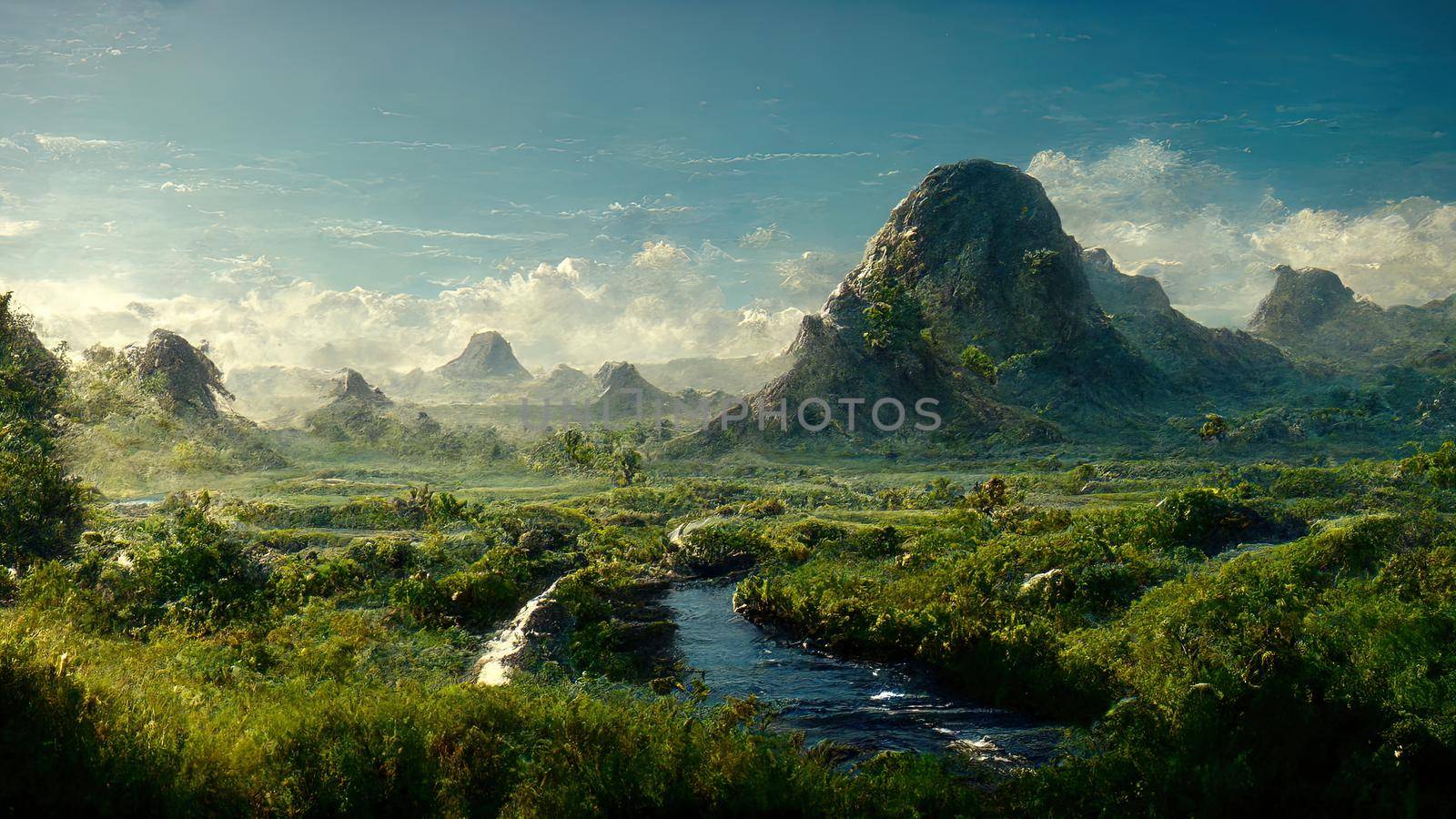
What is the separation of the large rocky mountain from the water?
72.6 m

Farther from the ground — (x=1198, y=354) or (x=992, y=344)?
(x=992, y=344)

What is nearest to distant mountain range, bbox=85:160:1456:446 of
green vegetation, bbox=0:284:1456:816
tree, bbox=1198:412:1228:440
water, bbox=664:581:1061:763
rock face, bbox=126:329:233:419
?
rock face, bbox=126:329:233:419

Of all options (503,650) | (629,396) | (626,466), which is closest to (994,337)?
(626,466)

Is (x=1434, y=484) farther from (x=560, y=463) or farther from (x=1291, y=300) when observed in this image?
(x=1291, y=300)

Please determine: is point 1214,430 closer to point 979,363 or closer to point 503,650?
point 979,363

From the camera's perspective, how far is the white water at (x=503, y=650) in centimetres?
1552

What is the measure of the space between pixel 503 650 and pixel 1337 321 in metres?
209

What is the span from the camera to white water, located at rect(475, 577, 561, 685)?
50.9ft

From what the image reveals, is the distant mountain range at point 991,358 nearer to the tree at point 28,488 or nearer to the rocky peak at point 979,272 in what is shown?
the rocky peak at point 979,272

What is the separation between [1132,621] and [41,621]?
71.3 ft

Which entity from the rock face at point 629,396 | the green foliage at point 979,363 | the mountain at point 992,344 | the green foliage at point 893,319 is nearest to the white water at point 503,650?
the mountain at point 992,344

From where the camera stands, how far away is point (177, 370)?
96812 millimetres

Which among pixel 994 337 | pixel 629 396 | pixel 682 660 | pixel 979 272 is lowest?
pixel 682 660

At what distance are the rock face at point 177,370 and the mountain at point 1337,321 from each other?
610 feet
